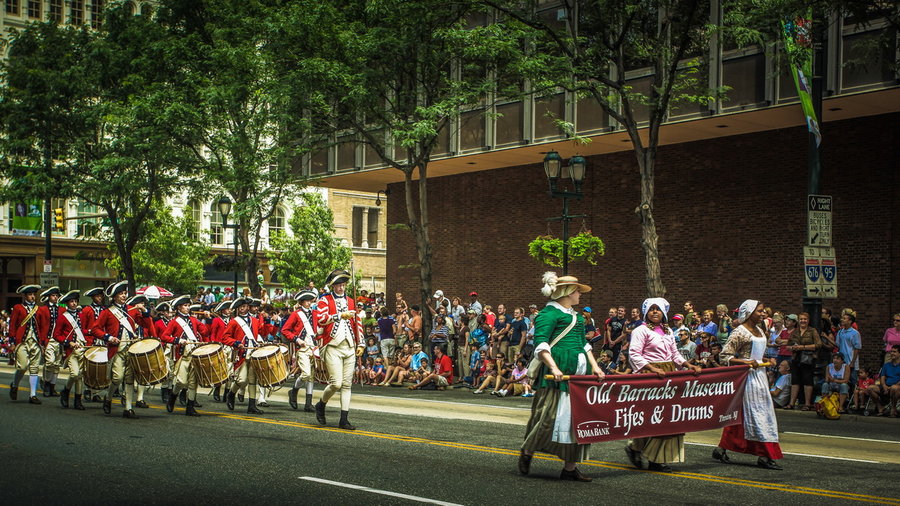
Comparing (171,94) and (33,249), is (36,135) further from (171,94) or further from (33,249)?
(33,249)

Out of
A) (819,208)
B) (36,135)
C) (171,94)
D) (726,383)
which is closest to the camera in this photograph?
(726,383)

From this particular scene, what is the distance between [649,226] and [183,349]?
9336mm

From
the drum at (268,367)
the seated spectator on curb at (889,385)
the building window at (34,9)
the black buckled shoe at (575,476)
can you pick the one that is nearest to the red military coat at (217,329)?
the drum at (268,367)

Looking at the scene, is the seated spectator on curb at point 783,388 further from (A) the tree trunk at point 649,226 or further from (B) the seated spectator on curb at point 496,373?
(B) the seated spectator on curb at point 496,373

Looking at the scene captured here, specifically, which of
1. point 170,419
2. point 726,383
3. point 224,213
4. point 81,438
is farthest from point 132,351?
point 224,213

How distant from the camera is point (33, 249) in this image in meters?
57.8

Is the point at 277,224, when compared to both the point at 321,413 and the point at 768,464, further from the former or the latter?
the point at 768,464

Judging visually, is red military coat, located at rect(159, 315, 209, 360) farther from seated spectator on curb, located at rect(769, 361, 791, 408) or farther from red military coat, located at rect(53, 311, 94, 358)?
seated spectator on curb, located at rect(769, 361, 791, 408)

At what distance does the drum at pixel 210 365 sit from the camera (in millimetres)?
16219

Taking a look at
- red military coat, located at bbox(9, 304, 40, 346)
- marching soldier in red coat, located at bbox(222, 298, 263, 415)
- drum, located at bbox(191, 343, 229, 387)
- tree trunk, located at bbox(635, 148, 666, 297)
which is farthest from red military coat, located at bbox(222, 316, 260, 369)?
tree trunk, located at bbox(635, 148, 666, 297)

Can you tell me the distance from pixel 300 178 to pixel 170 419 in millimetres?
16388

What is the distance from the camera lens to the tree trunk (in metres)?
19.4

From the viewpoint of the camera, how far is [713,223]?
2686cm

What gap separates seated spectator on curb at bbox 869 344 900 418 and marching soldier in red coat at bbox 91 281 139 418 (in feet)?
42.4
